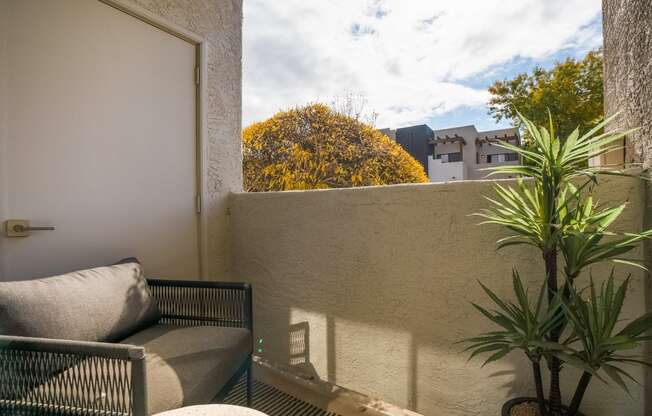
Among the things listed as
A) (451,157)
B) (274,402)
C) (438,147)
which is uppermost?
(438,147)

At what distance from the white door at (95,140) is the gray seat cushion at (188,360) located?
28.4 inches

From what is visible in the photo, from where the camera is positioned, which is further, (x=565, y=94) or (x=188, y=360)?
(x=565, y=94)

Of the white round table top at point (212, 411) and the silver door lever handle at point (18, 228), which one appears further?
the silver door lever handle at point (18, 228)

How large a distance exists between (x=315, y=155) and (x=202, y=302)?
2891 millimetres

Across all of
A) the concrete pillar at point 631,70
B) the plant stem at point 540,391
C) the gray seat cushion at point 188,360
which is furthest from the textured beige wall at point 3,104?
the concrete pillar at point 631,70

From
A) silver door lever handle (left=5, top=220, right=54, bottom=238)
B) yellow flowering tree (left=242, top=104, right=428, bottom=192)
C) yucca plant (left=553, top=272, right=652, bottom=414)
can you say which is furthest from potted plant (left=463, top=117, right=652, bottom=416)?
yellow flowering tree (left=242, top=104, right=428, bottom=192)

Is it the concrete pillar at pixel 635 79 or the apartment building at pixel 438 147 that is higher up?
the apartment building at pixel 438 147

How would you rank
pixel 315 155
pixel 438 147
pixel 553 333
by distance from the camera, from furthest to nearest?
pixel 438 147, pixel 315 155, pixel 553 333

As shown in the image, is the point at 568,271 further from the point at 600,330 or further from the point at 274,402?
the point at 274,402

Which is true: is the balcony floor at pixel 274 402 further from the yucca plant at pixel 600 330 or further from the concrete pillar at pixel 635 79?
the concrete pillar at pixel 635 79

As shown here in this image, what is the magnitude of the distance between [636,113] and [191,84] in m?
2.76

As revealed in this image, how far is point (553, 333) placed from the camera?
1317 mm

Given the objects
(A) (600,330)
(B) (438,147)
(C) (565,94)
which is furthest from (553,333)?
(B) (438,147)

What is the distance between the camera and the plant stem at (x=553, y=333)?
4.30 ft
